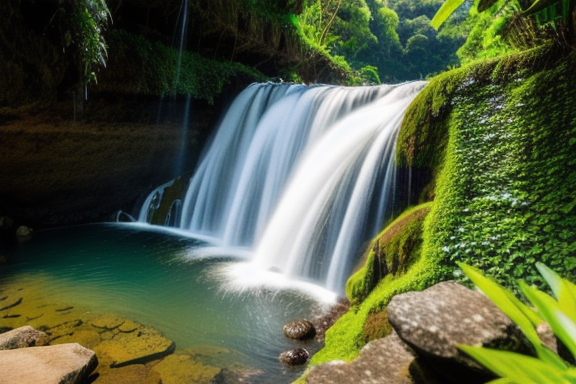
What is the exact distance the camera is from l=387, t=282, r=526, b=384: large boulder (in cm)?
138

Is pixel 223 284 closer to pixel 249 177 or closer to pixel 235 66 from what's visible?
pixel 249 177

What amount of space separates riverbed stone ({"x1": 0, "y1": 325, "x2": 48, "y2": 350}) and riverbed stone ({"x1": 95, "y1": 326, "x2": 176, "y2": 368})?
54cm

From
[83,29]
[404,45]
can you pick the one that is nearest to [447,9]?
[83,29]

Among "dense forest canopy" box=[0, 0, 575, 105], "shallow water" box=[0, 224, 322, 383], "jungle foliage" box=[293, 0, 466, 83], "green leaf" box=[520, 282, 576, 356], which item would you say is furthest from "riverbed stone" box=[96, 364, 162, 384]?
"jungle foliage" box=[293, 0, 466, 83]

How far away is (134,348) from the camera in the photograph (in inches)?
127

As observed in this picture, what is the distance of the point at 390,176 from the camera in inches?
163

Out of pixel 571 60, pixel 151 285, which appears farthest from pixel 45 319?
pixel 571 60

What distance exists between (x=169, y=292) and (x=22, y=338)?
1.61 metres

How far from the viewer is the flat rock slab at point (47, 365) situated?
2498 millimetres

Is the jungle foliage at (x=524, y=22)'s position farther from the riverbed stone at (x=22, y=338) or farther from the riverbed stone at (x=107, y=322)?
the riverbed stone at (x=22, y=338)

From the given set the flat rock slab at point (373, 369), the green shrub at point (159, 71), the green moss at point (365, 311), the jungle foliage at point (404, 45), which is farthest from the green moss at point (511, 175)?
the jungle foliage at point (404, 45)

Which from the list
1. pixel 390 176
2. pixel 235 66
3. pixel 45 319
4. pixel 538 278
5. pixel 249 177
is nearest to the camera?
pixel 538 278

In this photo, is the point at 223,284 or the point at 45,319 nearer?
the point at 45,319

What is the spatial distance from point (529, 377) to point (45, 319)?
4.28 metres
